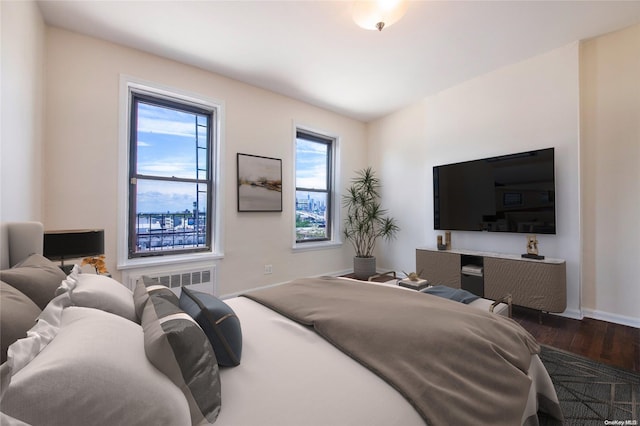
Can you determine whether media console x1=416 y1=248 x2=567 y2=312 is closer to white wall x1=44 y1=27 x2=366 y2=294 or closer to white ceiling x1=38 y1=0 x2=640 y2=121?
white wall x1=44 y1=27 x2=366 y2=294

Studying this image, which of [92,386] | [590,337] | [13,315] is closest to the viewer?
[92,386]

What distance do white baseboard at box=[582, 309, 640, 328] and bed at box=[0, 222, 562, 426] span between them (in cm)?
211

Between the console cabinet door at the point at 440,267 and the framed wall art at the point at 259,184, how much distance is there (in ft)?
6.85

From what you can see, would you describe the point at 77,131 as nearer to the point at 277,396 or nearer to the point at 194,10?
the point at 194,10

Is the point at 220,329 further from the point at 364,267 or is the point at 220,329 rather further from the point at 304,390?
the point at 364,267

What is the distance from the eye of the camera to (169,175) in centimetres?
322

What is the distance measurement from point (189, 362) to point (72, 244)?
165 centimetres

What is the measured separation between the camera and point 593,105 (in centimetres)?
285

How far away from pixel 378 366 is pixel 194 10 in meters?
2.92

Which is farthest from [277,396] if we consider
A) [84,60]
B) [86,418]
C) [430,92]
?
[430,92]

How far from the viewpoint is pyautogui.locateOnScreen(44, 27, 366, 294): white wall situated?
2531 mm

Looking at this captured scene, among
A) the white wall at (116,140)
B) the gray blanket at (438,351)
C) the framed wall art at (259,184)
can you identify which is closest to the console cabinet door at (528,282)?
the gray blanket at (438,351)

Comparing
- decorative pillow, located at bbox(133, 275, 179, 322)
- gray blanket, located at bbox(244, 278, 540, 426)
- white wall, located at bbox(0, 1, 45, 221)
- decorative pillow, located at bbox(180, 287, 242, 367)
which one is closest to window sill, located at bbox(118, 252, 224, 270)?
white wall, located at bbox(0, 1, 45, 221)

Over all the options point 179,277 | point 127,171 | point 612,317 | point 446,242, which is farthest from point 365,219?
point 127,171
